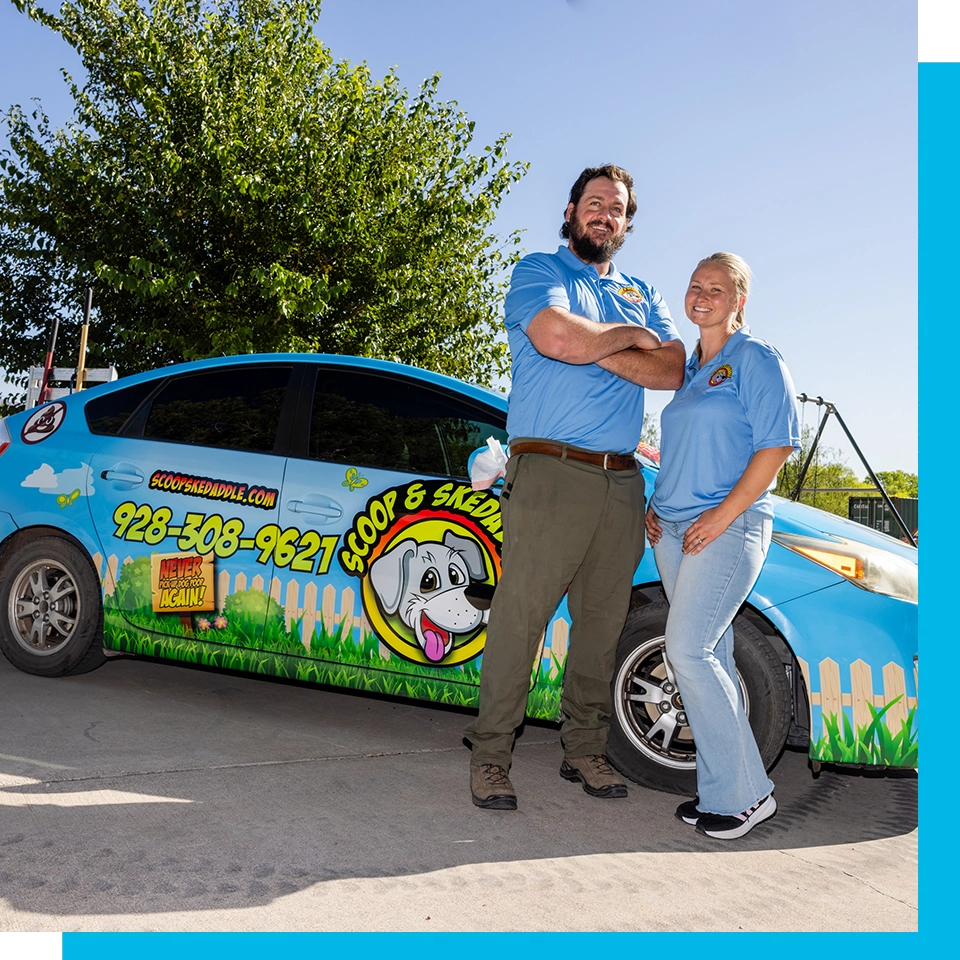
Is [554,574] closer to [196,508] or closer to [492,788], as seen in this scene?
[492,788]

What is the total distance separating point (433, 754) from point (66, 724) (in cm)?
156

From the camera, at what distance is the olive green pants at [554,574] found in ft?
11.8

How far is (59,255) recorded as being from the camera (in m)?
15.2

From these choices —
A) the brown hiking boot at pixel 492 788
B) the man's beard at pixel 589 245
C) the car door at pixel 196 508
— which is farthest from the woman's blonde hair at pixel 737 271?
the car door at pixel 196 508

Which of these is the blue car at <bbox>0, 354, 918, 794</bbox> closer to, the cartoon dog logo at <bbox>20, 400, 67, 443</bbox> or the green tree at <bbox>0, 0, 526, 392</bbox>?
the cartoon dog logo at <bbox>20, 400, 67, 443</bbox>

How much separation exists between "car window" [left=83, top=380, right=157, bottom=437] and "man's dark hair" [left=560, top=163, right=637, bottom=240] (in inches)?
90.0

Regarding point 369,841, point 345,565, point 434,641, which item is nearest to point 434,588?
point 434,641

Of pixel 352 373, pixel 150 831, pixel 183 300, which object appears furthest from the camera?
pixel 183 300

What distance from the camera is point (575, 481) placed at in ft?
11.8

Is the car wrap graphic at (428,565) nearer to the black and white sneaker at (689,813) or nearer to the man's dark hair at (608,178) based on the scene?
the black and white sneaker at (689,813)

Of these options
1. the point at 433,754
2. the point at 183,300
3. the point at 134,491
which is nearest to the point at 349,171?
the point at 183,300

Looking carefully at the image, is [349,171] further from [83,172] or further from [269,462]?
[269,462]

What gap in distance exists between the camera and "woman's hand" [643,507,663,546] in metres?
3.64

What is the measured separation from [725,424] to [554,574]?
31.1 inches
